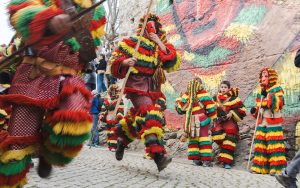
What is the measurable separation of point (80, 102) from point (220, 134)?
19.1ft

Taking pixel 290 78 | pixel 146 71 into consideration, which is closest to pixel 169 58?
pixel 146 71

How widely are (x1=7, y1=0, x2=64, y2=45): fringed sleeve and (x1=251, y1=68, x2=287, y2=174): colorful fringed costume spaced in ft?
17.5

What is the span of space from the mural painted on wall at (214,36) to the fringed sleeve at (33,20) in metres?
6.15

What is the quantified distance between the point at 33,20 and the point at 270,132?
5595 mm

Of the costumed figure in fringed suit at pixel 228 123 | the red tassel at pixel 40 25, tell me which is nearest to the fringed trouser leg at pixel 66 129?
the red tassel at pixel 40 25

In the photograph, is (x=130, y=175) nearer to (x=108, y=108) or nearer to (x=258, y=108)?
(x=258, y=108)

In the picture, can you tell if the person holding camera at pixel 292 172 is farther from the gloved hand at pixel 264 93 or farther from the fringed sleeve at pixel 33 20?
the gloved hand at pixel 264 93

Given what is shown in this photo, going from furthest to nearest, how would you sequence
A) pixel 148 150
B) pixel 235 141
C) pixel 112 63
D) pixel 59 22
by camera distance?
pixel 235 141
pixel 112 63
pixel 148 150
pixel 59 22

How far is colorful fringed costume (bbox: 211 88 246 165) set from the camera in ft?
24.9

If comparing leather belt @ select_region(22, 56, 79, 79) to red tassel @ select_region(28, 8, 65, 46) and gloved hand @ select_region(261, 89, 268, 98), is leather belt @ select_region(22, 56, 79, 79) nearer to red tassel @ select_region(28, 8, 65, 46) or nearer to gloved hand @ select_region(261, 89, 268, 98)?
red tassel @ select_region(28, 8, 65, 46)

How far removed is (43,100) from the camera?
2.35 meters

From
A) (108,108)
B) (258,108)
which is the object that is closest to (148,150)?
(258,108)

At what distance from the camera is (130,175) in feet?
15.4

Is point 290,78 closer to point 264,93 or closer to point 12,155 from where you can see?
point 264,93
